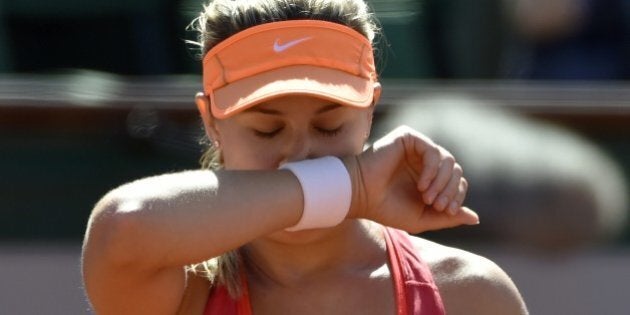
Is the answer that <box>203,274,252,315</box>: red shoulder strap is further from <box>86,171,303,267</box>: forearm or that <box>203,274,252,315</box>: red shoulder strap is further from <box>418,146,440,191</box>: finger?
<box>418,146,440,191</box>: finger

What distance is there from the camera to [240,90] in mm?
2014

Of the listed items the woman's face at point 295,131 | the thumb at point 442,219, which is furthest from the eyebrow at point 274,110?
the thumb at point 442,219

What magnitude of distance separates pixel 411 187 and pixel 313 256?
252 millimetres

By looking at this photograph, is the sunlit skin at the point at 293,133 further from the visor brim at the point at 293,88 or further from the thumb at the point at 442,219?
the thumb at the point at 442,219

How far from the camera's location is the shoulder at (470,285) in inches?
82.7

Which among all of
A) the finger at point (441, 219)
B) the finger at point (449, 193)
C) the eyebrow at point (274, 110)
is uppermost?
the eyebrow at point (274, 110)

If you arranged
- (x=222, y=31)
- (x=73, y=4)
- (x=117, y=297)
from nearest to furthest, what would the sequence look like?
(x=117, y=297) < (x=222, y=31) < (x=73, y=4)

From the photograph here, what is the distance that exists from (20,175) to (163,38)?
0.47m

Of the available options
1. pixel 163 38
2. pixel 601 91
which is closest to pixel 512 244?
A: pixel 601 91

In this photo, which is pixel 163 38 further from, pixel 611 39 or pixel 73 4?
pixel 611 39

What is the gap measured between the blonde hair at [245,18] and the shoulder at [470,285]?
0.31m

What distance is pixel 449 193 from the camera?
1945 millimetres

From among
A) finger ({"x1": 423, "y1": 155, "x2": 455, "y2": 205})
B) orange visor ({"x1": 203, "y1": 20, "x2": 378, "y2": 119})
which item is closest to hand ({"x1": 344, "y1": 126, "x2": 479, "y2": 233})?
finger ({"x1": 423, "y1": 155, "x2": 455, "y2": 205})

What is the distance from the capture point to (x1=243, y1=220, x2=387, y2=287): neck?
2148 mm
